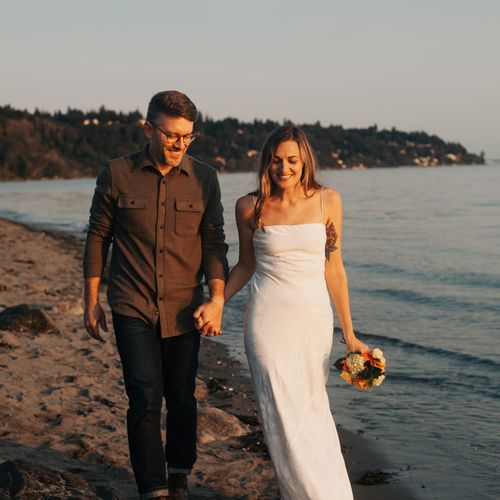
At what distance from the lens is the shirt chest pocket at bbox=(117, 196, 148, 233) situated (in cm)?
390

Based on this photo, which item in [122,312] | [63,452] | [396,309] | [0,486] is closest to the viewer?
[0,486]

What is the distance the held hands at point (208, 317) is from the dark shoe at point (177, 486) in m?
0.78

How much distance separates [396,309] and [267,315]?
10684 mm

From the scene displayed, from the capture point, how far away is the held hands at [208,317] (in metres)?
3.87

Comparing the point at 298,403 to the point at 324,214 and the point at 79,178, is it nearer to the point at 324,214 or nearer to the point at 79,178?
the point at 324,214

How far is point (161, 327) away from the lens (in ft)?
12.7

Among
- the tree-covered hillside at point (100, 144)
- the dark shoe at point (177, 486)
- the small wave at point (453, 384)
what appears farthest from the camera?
the tree-covered hillside at point (100, 144)

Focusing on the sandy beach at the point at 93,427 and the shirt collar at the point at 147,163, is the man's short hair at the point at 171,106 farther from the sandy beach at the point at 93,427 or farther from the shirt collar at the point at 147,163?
the sandy beach at the point at 93,427

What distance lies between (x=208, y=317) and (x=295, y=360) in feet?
1.51

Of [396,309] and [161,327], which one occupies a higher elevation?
[161,327]

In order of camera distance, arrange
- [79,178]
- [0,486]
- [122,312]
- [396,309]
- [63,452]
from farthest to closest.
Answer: [79,178] < [396,309] < [63,452] < [122,312] < [0,486]

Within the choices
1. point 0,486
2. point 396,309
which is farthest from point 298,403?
point 396,309

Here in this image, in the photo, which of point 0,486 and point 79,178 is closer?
point 0,486

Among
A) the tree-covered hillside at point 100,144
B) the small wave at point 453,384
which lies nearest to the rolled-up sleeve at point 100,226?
the small wave at point 453,384
